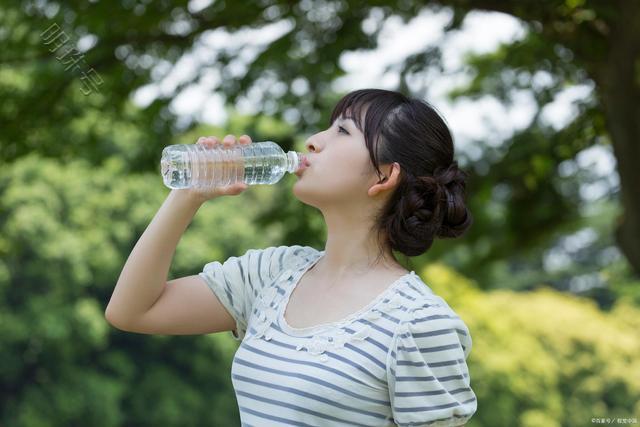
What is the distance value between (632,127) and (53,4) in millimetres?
2539

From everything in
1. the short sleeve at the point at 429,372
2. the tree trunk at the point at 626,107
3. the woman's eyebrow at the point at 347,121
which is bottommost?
the tree trunk at the point at 626,107

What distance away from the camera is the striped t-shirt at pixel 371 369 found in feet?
5.28

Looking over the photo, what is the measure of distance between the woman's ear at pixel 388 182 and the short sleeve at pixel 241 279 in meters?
0.24

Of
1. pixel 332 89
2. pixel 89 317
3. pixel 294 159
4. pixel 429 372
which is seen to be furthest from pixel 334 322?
pixel 89 317

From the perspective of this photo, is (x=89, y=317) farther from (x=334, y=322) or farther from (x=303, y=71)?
(x=334, y=322)

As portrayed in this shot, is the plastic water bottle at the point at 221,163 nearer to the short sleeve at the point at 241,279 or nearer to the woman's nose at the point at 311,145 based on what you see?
Result: the woman's nose at the point at 311,145

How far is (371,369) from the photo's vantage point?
1633 millimetres

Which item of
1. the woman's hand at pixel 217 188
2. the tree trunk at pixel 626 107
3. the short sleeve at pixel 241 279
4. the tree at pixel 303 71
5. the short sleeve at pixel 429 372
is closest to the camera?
the short sleeve at pixel 429 372

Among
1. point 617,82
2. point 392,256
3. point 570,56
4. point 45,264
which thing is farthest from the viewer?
point 45,264

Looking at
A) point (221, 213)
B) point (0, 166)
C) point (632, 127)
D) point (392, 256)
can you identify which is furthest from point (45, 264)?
point (392, 256)

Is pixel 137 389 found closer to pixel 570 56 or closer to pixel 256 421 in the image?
pixel 570 56

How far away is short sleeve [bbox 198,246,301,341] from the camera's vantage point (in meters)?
1.91

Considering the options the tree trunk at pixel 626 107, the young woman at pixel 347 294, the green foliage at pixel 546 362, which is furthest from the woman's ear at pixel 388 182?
the green foliage at pixel 546 362

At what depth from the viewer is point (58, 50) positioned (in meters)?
4.57
